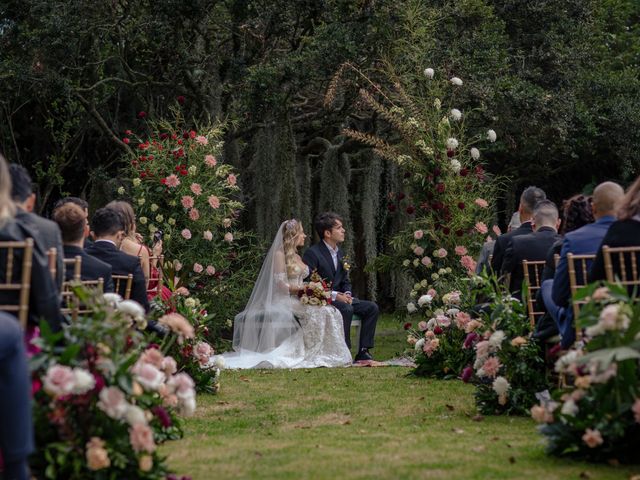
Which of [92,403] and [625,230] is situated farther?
[625,230]

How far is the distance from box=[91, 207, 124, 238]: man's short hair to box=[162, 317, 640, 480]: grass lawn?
4.35 feet

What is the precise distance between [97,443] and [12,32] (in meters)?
10.7

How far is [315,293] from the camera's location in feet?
35.3

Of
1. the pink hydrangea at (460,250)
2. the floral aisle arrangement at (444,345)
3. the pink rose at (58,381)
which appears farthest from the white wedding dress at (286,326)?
the pink rose at (58,381)

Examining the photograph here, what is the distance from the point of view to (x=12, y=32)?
45.0ft

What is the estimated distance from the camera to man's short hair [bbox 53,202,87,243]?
595cm

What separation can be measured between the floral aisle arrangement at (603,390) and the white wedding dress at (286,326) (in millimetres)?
5958

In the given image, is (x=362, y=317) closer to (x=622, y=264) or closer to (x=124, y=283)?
(x=124, y=283)

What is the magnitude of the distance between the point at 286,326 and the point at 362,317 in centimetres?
96

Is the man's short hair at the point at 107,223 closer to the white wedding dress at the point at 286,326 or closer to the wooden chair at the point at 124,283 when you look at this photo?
the wooden chair at the point at 124,283

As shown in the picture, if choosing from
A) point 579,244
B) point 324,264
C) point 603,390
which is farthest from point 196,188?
point 603,390

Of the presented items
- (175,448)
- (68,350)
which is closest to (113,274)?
(175,448)

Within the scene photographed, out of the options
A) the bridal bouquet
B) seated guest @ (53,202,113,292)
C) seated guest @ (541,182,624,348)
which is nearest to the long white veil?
the bridal bouquet

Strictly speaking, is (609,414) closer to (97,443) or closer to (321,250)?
(97,443)
